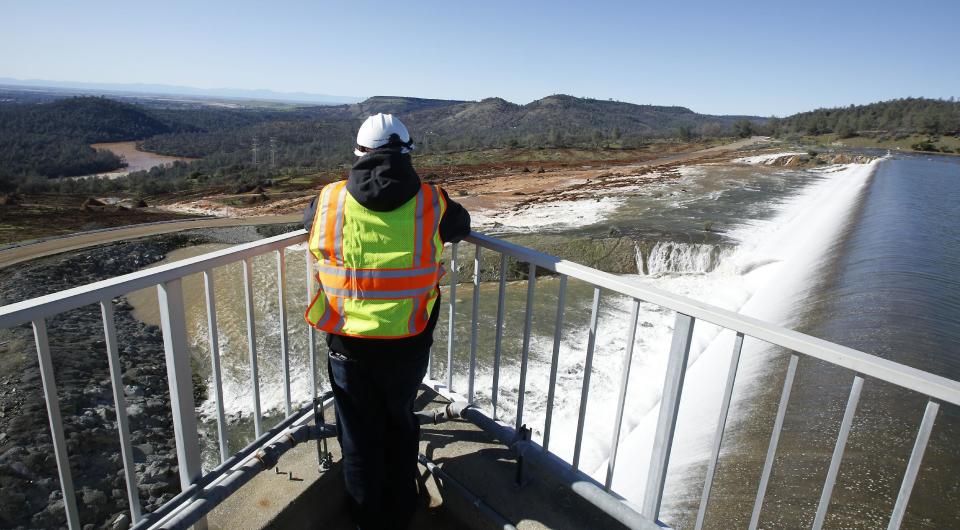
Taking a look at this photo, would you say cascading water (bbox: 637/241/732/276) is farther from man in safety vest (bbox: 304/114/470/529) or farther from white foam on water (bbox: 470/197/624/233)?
man in safety vest (bbox: 304/114/470/529)

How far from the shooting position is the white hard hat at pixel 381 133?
7.15ft

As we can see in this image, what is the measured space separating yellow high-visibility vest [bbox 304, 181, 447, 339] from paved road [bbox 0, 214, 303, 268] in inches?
494

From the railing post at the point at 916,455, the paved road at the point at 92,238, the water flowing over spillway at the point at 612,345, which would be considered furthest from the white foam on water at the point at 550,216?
the railing post at the point at 916,455

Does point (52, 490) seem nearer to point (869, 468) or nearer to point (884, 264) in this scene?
point (869, 468)

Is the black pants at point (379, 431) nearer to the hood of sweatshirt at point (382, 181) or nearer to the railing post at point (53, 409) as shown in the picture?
the hood of sweatshirt at point (382, 181)

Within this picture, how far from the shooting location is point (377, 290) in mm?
2186

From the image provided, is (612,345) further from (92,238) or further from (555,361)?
(92,238)

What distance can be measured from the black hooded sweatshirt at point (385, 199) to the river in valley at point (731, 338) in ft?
9.08

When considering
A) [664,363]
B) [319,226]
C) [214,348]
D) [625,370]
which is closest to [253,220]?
[664,363]

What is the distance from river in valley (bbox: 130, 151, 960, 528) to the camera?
4148 mm

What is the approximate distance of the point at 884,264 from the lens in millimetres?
9406

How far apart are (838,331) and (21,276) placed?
14732 millimetres

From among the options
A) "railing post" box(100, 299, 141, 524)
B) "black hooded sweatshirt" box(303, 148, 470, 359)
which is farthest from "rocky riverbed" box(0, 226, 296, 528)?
"black hooded sweatshirt" box(303, 148, 470, 359)

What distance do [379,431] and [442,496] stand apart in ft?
2.09
